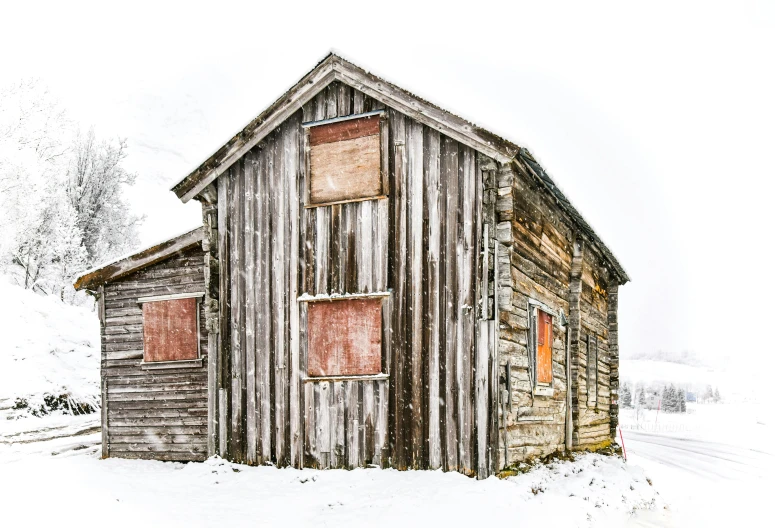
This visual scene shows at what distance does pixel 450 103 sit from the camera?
→ 1103 cm

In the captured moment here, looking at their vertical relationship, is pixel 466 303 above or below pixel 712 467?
above

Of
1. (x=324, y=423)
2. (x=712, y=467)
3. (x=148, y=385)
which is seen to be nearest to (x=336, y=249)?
(x=324, y=423)

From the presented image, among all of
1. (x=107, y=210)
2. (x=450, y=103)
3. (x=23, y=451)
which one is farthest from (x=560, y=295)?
(x=107, y=210)

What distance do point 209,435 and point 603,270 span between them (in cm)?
1268

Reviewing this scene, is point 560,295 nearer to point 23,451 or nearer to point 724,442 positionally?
point 23,451

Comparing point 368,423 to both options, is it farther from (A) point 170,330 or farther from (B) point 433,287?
(A) point 170,330

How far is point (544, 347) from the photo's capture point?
13344 millimetres

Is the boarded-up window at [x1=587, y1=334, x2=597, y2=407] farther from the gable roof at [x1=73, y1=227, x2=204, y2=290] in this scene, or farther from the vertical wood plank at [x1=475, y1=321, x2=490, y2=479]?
the gable roof at [x1=73, y1=227, x2=204, y2=290]

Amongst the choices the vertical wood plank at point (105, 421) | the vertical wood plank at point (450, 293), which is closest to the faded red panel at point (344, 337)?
the vertical wood plank at point (450, 293)

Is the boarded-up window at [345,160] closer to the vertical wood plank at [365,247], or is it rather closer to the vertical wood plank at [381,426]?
the vertical wood plank at [365,247]

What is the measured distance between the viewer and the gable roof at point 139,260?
14.4 metres

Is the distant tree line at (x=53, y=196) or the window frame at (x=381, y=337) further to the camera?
the distant tree line at (x=53, y=196)

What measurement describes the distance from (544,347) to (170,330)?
24.9 feet

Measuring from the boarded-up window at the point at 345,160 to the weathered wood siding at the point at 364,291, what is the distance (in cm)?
20
